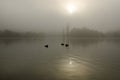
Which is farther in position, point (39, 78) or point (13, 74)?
point (13, 74)

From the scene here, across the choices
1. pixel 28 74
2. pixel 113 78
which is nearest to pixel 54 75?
pixel 28 74

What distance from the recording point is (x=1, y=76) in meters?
30.8

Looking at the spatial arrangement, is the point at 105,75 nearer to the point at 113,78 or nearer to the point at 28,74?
the point at 113,78

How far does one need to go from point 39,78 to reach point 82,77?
22.1 ft

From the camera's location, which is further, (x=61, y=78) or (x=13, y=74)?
(x=13, y=74)

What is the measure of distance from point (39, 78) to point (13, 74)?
16.8 ft

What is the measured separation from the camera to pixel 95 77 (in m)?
30.6

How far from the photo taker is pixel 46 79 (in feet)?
96.0

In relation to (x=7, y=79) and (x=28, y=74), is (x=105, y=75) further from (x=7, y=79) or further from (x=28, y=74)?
(x=7, y=79)

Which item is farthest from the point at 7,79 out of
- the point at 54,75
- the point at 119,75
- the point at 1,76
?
the point at 119,75

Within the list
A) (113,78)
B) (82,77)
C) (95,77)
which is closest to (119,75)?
(113,78)

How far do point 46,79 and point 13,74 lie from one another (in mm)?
6282

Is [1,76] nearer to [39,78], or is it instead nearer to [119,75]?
[39,78]

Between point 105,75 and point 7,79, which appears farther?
point 105,75
